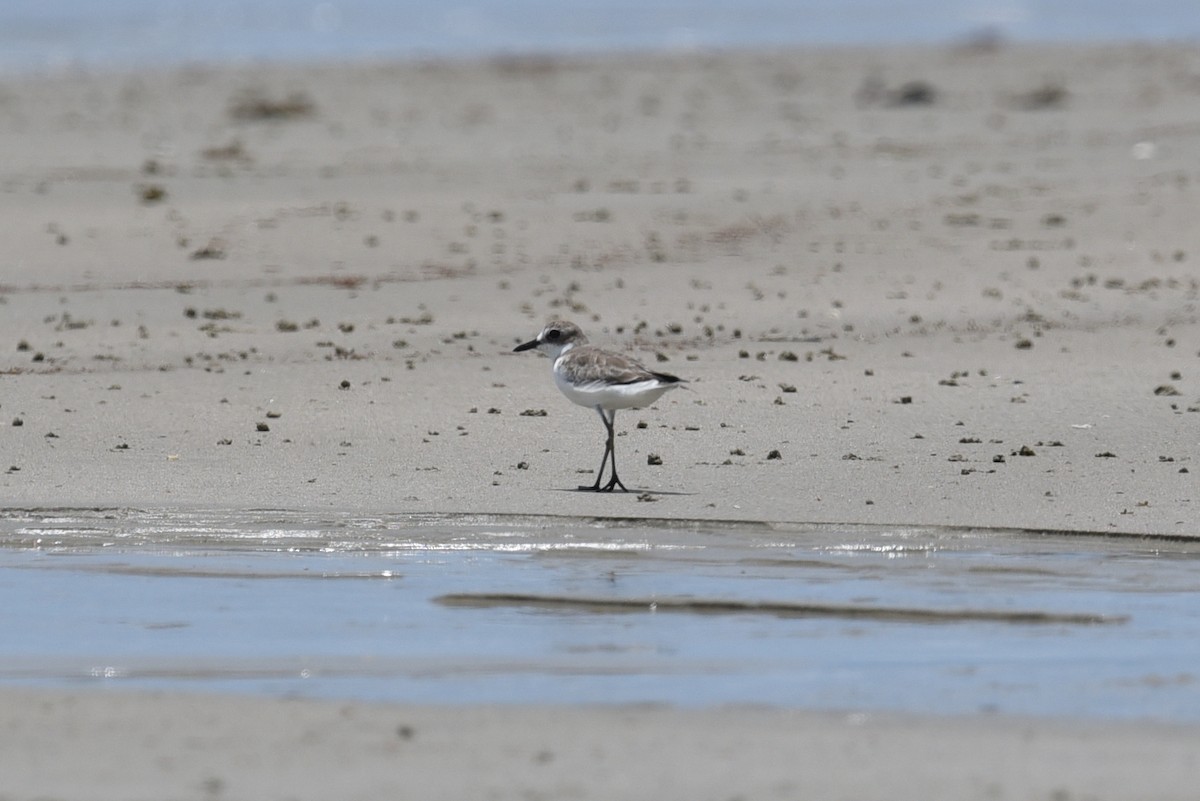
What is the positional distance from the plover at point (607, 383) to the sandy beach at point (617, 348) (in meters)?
0.29

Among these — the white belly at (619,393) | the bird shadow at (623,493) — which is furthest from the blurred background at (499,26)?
the bird shadow at (623,493)

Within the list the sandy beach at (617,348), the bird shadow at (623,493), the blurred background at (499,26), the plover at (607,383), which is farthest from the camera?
the blurred background at (499,26)

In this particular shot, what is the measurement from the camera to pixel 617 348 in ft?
38.5

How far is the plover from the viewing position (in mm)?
8547

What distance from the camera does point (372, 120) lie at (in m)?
24.0

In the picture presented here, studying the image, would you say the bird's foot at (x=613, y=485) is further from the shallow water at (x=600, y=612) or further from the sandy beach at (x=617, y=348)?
the shallow water at (x=600, y=612)

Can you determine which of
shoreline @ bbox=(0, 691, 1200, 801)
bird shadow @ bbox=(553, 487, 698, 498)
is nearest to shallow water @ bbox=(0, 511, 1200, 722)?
shoreline @ bbox=(0, 691, 1200, 801)

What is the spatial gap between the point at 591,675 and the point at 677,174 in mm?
12940

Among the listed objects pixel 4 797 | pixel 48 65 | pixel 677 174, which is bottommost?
pixel 4 797

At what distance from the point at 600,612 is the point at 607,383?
214cm

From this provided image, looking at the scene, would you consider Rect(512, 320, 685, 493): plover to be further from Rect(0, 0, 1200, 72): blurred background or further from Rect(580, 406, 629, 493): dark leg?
Rect(0, 0, 1200, 72): blurred background

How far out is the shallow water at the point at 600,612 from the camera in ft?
18.9

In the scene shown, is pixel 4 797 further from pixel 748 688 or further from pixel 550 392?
pixel 550 392

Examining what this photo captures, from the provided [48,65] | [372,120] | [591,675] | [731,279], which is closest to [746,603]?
[591,675]
